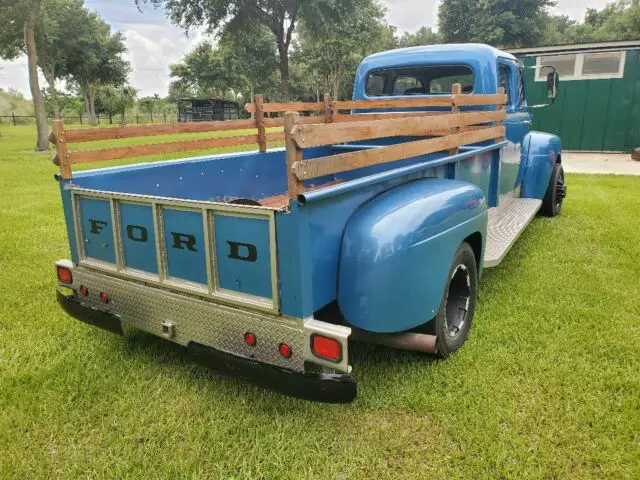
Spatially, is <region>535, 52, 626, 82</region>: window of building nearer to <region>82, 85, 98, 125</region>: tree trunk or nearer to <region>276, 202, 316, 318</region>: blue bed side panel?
<region>276, 202, 316, 318</region>: blue bed side panel

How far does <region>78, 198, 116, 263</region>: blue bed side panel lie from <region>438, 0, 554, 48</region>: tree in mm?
46777

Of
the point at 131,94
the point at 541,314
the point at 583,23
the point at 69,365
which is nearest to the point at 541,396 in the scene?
the point at 541,314

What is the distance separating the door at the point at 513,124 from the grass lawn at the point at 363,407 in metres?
1.42

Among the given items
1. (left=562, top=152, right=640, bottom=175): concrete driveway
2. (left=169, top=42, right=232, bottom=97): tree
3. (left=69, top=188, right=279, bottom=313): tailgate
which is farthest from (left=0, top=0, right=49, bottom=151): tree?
(left=169, top=42, right=232, bottom=97): tree

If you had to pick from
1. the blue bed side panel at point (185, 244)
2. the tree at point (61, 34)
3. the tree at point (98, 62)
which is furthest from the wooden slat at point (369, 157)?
the tree at point (98, 62)

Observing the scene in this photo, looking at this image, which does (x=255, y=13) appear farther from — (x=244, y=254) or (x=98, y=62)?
(x=244, y=254)

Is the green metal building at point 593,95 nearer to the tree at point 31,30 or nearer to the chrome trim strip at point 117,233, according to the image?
the chrome trim strip at point 117,233

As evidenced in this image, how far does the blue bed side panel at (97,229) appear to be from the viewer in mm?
2918

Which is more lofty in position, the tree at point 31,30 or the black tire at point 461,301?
the tree at point 31,30

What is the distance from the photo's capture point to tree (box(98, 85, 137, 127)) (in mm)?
45438

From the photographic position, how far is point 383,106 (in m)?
4.98

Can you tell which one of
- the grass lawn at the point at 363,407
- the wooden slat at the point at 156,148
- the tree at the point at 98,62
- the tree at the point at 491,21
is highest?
the tree at the point at 491,21

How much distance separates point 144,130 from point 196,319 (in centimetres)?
165

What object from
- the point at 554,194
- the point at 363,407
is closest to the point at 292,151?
the point at 363,407
